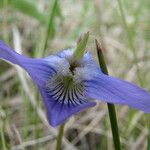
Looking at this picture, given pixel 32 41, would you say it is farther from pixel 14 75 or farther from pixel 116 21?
pixel 116 21

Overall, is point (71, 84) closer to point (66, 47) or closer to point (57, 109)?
Answer: point (57, 109)

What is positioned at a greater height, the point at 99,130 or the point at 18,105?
the point at 18,105

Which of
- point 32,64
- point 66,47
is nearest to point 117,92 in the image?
point 32,64

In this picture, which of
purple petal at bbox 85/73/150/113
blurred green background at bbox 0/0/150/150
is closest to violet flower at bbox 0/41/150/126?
purple petal at bbox 85/73/150/113

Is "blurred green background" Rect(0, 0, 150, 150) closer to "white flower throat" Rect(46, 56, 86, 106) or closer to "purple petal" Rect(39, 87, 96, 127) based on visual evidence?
"white flower throat" Rect(46, 56, 86, 106)

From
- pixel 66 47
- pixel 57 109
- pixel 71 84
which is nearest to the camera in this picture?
pixel 57 109

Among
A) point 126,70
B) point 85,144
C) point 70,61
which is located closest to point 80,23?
point 126,70

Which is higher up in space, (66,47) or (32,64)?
(66,47)
